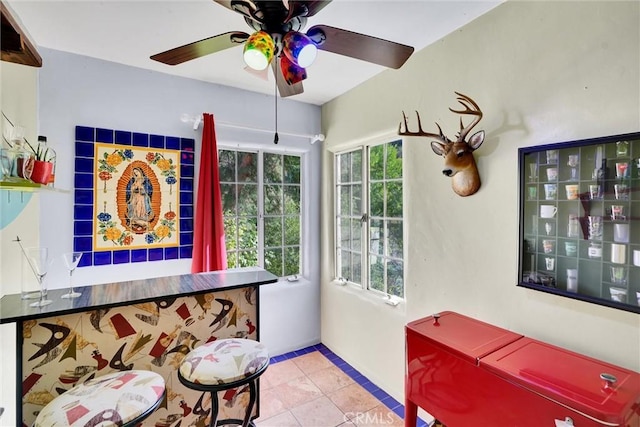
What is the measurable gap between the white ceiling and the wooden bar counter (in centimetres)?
155

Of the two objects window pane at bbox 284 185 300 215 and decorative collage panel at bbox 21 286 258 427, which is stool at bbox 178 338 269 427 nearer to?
decorative collage panel at bbox 21 286 258 427

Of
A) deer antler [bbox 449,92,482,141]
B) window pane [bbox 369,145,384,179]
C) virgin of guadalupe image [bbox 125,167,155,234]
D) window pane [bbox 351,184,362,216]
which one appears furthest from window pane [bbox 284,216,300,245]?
deer antler [bbox 449,92,482,141]

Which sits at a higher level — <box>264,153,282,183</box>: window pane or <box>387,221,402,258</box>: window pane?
<box>264,153,282,183</box>: window pane

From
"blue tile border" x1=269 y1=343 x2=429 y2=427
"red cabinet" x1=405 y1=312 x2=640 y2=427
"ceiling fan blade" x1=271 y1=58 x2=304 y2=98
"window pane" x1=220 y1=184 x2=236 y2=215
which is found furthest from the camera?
"window pane" x1=220 y1=184 x2=236 y2=215

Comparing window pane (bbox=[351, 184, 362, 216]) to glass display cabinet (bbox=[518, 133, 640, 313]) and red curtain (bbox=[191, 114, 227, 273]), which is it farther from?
glass display cabinet (bbox=[518, 133, 640, 313])

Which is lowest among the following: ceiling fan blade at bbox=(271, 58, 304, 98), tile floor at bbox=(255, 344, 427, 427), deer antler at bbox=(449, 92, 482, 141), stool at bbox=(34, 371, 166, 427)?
tile floor at bbox=(255, 344, 427, 427)

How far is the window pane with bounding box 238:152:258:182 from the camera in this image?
3016mm

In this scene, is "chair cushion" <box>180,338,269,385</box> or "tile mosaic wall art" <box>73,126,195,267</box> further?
"tile mosaic wall art" <box>73,126,195,267</box>

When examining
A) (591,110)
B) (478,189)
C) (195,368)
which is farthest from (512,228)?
(195,368)

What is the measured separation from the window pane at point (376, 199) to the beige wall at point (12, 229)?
8.01 ft

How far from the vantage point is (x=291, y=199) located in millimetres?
3285

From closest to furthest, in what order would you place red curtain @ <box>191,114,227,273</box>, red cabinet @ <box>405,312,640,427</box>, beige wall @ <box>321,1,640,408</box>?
1. red cabinet @ <box>405,312,640,427</box>
2. beige wall @ <box>321,1,640,408</box>
3. red curtain @ <box>191,114,227,273</box>

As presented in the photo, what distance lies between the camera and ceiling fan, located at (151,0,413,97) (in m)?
1.21

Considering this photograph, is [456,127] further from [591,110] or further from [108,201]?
[108,201]
